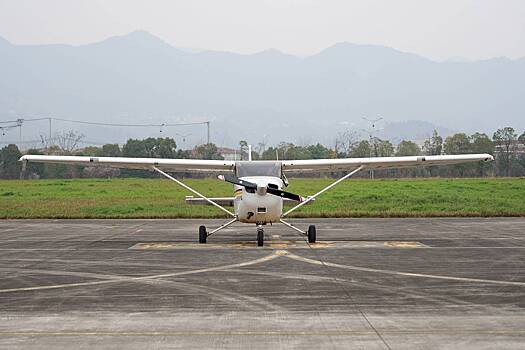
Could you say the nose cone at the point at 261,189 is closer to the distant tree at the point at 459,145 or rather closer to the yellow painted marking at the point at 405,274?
the yellow painted marking at the point at 405,274

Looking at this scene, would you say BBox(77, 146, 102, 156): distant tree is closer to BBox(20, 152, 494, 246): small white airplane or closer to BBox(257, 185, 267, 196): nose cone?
BBox(20, 152, 494, 246): small white airplane

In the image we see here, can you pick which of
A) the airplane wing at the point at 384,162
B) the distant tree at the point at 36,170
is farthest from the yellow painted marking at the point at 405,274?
the distant tree at the point at 36,170

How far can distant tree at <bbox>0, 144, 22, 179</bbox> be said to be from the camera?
8500cm

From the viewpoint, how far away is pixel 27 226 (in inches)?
894

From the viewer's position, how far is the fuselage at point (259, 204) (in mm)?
14945

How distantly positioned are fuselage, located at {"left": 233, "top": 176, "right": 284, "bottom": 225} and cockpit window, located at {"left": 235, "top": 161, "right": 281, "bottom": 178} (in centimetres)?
69

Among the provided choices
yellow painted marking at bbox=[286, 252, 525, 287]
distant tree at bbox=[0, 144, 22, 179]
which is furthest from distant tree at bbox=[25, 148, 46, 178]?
yellow painted marking at bbox=[286, 252, 525, 287]

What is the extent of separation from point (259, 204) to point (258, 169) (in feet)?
5.27

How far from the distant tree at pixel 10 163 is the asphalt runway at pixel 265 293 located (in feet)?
237

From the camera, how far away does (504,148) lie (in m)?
96.9

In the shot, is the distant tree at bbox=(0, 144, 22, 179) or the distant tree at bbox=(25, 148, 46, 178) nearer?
the distant tree at bbox=(0, 144, 22, 179)

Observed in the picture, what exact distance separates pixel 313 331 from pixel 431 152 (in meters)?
98.9

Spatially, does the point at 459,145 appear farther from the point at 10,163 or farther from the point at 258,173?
the point at 258,173

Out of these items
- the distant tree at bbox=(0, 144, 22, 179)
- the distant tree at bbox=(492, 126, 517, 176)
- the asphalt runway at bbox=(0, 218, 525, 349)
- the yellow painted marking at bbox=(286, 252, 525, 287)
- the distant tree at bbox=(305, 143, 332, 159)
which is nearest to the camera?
the asphalt runway at bbox=(0, 218, 525, 349)
